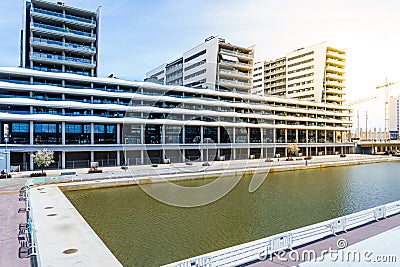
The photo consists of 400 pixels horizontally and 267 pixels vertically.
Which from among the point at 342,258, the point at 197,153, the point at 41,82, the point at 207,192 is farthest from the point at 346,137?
the point at 342,258

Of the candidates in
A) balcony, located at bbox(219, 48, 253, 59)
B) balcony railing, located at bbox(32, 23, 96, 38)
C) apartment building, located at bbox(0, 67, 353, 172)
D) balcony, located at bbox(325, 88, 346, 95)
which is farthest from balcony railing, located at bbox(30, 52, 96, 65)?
balcony, located at bbox(325, 88, 346, 95)

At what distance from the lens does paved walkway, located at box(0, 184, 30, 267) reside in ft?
34.8

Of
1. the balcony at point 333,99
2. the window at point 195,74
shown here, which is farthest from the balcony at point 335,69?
the window at point 195,74

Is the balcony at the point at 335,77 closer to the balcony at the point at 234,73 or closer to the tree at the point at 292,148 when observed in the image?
the balcony at the point at 234,73

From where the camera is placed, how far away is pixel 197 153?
56031mm

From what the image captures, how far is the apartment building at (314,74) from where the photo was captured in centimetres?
8738

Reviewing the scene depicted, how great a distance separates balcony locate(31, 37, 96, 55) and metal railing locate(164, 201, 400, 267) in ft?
160

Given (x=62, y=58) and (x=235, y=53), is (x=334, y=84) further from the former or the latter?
(x=62, y=58)

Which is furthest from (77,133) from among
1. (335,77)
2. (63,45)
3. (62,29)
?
(335,77)

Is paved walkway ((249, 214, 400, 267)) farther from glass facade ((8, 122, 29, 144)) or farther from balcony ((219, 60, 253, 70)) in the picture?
balcony ((219, 60, 253, 70))

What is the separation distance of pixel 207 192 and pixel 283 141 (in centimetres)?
4423

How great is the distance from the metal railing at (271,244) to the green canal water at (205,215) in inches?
111

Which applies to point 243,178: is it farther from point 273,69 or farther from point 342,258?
point 273,69

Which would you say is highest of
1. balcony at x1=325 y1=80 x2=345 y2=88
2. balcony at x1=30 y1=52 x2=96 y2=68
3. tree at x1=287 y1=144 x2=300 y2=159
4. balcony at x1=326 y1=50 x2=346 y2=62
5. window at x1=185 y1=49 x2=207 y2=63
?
balcony at x1=326 y1=50 x2=346 y2=62
